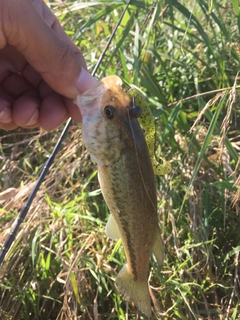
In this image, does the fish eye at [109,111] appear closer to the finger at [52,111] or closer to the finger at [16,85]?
the finger at [52,111]

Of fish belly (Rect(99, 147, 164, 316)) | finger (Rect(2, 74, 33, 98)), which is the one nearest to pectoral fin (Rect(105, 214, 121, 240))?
fish belly (Rect(99, 147, 164, 316))

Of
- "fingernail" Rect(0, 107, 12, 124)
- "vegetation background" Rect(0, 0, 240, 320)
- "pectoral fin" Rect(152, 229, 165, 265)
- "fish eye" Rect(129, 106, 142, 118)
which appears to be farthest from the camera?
"vegetation background" Rect(0, 0, 240, 320)

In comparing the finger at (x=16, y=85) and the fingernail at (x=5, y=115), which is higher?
the finger at (x=16, y=85)

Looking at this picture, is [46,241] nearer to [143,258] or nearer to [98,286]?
[98,286]

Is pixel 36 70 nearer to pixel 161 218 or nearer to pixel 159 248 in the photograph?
pixel 159 248

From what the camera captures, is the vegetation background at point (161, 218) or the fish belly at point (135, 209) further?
the vegetation background at point (161, 218)

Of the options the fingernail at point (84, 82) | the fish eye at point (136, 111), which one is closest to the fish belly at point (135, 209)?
the fish eye at point (136, 111)

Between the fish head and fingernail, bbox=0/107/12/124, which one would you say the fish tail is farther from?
fingernail, bbox=0/107/12/124

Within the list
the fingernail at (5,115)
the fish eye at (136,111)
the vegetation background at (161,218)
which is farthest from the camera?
the vegetation background at (161,218)
